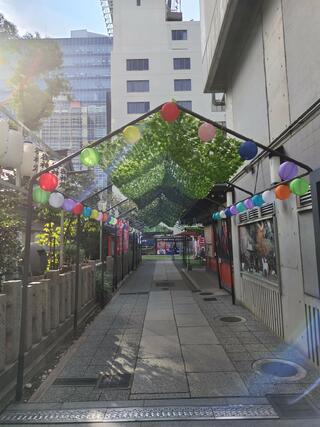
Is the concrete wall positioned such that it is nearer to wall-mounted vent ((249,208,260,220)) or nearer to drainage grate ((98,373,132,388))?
wall-mounted vent ((249,208,260,220))

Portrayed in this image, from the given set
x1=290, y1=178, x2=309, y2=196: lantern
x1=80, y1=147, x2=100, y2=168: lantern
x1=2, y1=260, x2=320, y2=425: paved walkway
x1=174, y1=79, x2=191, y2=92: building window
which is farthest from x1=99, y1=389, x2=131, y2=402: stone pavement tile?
x1=174, y1=79, x2=191, y2=92: building window

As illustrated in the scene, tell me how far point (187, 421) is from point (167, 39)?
5332 centimetres

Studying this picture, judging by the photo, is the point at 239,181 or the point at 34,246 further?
the point at 34,246

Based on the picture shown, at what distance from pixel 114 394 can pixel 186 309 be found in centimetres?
559

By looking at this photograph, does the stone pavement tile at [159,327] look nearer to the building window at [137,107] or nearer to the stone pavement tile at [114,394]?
the stone pavement tile at [114,394]

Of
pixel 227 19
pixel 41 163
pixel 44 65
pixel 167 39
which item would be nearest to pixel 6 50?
pixel 44 65

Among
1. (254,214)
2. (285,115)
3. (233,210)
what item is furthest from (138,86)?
(285,115)

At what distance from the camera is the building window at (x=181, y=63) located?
50781mm

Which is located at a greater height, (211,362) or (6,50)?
(6,50)

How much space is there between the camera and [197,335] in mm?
7152

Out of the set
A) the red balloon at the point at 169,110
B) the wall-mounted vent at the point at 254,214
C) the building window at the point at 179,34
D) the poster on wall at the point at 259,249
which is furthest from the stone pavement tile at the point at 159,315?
the building window at the point at 179,34

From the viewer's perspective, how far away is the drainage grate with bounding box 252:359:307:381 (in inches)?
196

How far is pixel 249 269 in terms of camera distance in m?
9.15

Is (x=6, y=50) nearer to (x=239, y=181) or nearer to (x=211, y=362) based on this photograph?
(x=239, y=181)
